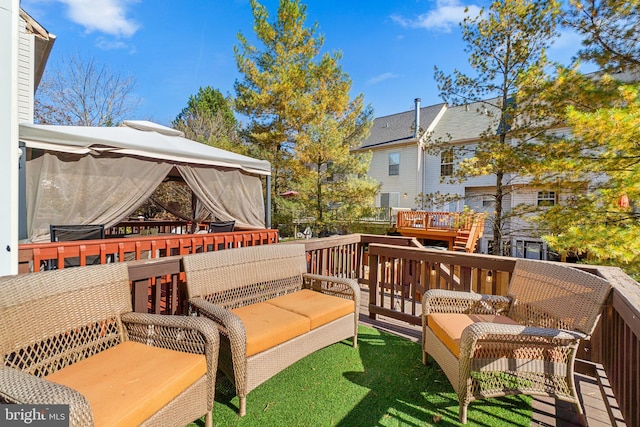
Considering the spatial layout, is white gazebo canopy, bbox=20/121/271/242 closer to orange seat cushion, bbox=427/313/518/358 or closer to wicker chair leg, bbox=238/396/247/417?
wicker chair leg, bbox=238/396/247/417

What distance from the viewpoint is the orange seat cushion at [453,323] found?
2135 millimetres

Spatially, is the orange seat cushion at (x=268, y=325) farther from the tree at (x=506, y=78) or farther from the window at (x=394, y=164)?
the window at (x=394, y=164)

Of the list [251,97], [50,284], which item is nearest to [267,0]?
[251,97]

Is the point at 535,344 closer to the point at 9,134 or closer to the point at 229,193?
the point at 9,134

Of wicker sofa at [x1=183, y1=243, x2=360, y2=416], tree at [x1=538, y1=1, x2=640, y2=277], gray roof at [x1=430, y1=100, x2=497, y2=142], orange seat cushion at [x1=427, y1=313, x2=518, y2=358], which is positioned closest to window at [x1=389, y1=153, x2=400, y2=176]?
gray roof at [x1=430, y1=100, x2=497, y2=142]

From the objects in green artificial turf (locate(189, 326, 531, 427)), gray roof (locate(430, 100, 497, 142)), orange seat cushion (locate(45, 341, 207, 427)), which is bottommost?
green artificial turf (locate(189, 326, 531, 427))

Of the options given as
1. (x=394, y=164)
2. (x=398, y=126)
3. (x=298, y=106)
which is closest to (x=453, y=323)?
(x=298, y=106)

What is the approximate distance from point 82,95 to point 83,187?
1380 centimetres

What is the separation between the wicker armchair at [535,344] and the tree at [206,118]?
47.6 feet

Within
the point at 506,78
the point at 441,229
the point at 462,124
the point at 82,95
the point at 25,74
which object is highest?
the point at 82,95

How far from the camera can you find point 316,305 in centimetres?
277

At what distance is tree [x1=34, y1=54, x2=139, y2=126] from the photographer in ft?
43.5

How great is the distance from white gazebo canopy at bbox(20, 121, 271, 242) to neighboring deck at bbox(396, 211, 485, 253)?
8954mm

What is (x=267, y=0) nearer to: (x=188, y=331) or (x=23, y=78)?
(x=23, y=78)
